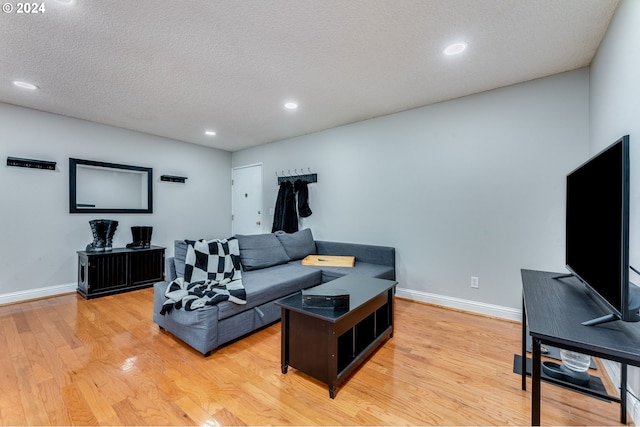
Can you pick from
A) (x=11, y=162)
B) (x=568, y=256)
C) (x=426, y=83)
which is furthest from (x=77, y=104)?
(x=568, y=256)

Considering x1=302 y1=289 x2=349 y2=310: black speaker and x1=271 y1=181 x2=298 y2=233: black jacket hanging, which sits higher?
x1=271 y1=181 x2=298 y2=233: black jacket hanging

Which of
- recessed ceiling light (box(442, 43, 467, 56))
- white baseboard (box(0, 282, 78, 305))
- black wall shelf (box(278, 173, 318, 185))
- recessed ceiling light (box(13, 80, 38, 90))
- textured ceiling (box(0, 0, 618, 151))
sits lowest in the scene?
white baseboard (box(0, 282, 78, 305))

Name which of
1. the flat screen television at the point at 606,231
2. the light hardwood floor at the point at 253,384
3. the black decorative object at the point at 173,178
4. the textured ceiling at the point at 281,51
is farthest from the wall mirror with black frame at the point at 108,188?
the flat screen television at the point at 606,231

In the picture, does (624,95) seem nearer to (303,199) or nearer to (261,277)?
(261,277)

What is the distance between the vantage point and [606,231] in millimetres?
1203

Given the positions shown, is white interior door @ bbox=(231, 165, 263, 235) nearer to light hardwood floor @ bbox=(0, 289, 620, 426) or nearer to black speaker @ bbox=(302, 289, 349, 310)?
light hardwood floor @ bbox=(0, 289, 620, 426)

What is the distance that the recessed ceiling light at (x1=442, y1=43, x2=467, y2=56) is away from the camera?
215 cm

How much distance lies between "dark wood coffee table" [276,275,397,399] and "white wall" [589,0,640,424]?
1.42 m

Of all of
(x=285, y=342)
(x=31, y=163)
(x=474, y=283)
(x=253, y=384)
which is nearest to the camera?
(x=253, y=384)

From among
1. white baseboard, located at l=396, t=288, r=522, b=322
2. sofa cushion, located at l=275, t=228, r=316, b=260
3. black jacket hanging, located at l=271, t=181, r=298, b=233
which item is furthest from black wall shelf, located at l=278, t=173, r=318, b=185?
white baseboard, located at l=396, t=288, r=522, b=322

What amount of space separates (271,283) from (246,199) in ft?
10.4

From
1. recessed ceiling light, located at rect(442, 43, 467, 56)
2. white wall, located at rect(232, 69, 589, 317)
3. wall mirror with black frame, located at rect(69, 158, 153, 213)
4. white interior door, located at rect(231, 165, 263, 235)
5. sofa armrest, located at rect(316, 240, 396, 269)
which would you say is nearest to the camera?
recessed ceiling light, located at rect(442, 43, 467, 56)

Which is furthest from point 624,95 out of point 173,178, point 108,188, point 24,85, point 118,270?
point 108,188

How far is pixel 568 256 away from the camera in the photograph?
1851 millimetres
